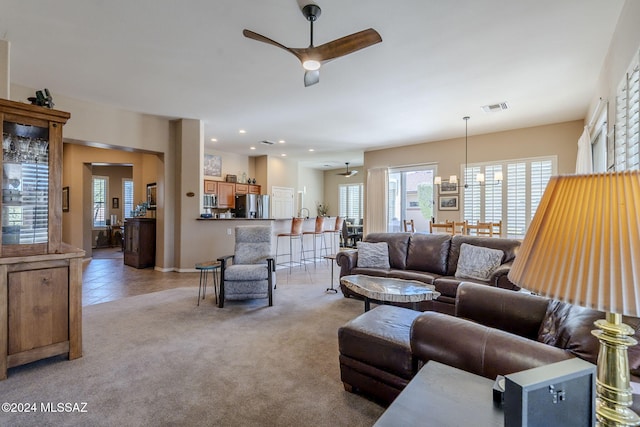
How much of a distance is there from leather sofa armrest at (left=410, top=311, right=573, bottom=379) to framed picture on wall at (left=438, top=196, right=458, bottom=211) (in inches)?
234

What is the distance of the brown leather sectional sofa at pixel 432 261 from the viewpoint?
134 inches

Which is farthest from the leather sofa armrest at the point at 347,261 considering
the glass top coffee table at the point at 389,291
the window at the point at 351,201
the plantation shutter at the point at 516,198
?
the window at the point at 351,201

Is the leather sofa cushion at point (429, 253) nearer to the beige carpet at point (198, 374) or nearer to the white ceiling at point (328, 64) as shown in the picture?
the beige carpet at point (198, 374)

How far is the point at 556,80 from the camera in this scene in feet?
13.1

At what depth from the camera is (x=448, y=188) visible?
23.4ft

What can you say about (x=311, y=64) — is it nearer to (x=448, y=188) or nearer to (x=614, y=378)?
(x=614, y=378)

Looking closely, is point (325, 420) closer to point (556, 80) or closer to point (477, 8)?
point (477, 8)

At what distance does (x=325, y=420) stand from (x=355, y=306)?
2171 millimetres

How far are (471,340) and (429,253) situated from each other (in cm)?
282

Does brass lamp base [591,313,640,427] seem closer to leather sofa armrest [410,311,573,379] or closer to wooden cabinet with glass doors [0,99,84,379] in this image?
leather sofa armrest [410,311,573,379]

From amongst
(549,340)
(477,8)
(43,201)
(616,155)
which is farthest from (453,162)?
(43,201)

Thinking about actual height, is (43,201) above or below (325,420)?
above

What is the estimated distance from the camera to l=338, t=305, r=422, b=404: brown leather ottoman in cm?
179

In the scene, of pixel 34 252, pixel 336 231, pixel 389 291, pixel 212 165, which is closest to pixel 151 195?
pixel 212 165
